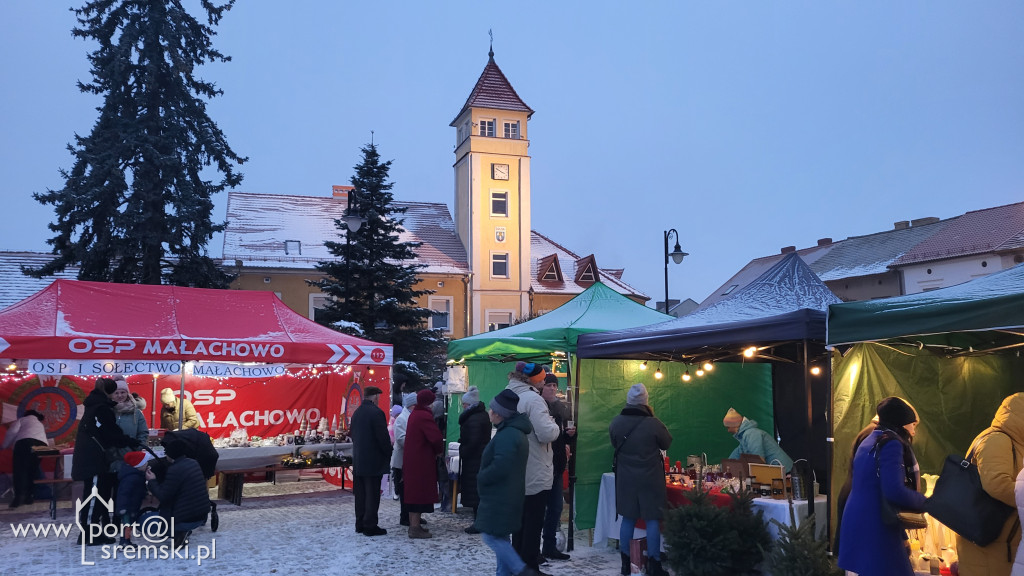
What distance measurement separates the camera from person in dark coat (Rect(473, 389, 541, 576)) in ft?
17.8

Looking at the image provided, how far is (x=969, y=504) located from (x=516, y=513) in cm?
288

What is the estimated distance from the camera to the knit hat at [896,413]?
457 cm

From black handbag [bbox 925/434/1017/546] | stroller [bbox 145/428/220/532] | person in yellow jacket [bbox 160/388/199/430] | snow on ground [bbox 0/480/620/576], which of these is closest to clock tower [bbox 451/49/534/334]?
person in yellow jacket [bbox 160/388/199/430]

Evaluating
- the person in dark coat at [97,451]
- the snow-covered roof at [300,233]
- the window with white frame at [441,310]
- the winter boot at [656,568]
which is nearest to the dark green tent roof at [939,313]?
the winter boot at [656,568]

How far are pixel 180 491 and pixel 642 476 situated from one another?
469 centimetres

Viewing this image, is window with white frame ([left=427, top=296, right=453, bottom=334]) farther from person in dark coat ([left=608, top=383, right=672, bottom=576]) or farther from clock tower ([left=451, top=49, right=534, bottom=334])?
person in dark coat ([left=608, top=383, right=672, bottom=576])

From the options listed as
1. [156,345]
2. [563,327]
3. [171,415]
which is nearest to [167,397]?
[171,415]

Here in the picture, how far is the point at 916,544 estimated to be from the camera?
6012 millimetres

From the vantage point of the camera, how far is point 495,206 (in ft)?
118

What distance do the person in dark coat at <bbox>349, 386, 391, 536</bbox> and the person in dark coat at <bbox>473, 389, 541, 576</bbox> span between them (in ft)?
10.6

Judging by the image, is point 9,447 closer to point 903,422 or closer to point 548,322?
point 548,322

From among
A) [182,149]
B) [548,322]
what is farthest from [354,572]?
[182,149]

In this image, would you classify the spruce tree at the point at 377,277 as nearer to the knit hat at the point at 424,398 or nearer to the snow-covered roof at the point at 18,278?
the snow-covered roof at the point at 18,278

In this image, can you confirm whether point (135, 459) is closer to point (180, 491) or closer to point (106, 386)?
point (180, 491)
